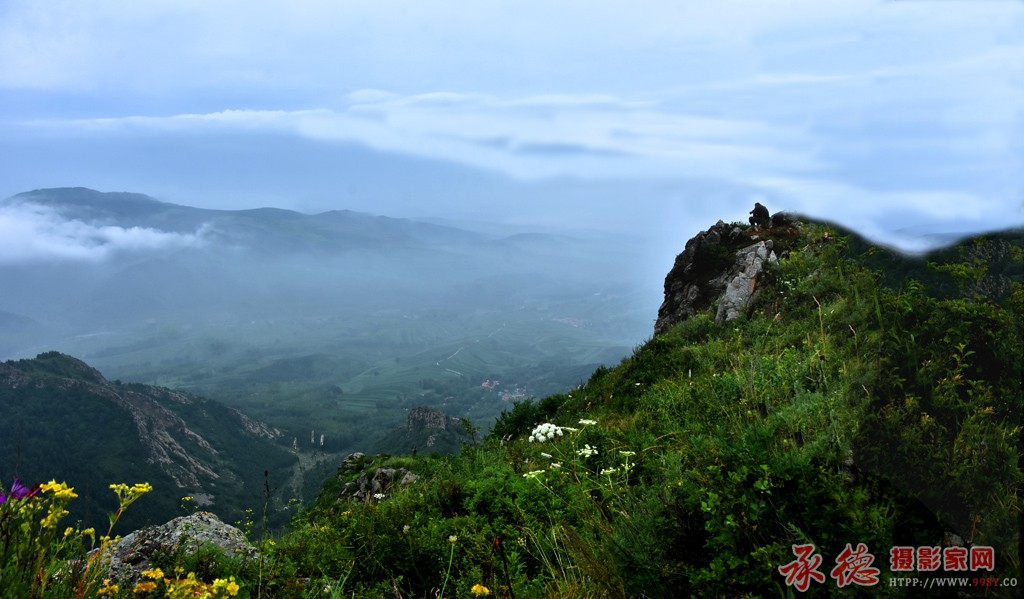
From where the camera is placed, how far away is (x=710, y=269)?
23.8 m

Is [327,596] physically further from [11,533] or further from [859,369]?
[859,369]

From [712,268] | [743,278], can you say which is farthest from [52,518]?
[712,268]

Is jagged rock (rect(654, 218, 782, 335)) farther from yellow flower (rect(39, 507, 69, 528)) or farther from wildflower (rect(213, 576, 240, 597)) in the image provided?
yellow flower (rect(39, 507, 69, 528))

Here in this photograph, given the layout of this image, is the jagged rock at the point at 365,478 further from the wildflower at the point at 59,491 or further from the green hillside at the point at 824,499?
the wildflower at the point at 59,491

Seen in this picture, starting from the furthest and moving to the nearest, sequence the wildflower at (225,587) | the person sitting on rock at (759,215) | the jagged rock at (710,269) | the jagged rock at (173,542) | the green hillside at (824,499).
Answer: the person sitting on rock at (759,215), the jagged rock at (710,269), the jagged rock at (173,542), the wildflower at (225,587), the green hillside at (824,499)

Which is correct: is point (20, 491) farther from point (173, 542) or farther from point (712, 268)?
point (712, 268)

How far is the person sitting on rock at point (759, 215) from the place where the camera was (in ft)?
80.3

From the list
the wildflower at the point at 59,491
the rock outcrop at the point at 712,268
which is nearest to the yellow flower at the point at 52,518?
the wildflower at the point at 59,491

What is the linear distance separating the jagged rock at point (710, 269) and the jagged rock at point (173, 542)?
1606cm

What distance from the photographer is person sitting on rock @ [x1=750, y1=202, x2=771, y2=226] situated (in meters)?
24.5

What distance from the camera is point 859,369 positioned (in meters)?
3.66

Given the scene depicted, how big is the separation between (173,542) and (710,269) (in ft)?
73.2

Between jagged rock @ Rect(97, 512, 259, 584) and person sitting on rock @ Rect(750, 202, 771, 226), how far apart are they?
78.9 ft

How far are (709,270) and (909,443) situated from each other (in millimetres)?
22132
